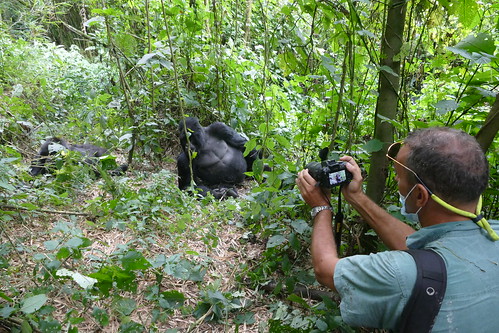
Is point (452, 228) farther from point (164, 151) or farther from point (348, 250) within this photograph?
Result: point (164, 151)

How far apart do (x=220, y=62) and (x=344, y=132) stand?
59.9 inches

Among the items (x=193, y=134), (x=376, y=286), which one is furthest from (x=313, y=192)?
(x=193, y=134)

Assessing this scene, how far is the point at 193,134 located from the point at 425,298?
2.40m

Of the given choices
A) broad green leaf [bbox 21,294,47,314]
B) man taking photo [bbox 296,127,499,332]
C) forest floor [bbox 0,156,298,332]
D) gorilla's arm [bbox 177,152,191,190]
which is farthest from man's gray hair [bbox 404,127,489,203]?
gorilla's arm [bbox 177,152,191,190]

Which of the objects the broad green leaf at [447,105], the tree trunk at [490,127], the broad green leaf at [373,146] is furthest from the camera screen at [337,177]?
the tree trunk at [490,127]

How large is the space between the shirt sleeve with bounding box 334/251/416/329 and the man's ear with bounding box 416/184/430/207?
0.65ft

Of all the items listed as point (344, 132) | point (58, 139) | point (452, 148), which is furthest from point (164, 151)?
point (452, 148)

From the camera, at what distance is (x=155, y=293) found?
148cm

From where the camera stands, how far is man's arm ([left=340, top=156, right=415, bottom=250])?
4.37 feet

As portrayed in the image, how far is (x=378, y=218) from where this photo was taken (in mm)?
1365

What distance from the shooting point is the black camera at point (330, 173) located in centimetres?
132

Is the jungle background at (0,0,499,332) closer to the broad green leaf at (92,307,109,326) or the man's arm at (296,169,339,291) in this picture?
the broad green leaf at (92,307,109,326)

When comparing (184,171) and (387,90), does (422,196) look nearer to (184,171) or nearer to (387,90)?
(387,90)

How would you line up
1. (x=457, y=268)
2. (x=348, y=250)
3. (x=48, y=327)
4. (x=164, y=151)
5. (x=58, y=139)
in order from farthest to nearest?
(x=164, y=151)
(x=58, y=139)
(x=348, y=250)
(x=48, y=327)
(x=457, y=268)
